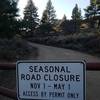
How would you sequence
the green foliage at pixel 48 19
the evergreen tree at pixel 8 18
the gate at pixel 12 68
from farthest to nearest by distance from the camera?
the green foliage at pixel 48 19
the evergreen tree at pixel 8 18
the gate at pixel 12 68

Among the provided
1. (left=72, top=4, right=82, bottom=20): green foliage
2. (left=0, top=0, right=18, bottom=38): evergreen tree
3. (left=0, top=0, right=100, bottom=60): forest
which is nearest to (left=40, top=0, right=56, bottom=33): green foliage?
(left=0, top=0, right=100, bottom=60): forest

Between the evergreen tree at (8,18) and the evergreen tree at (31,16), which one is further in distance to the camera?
the evergreen tree at (31,16)

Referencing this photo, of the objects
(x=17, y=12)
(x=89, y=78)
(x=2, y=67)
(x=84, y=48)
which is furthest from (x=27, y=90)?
(x=17, y=12)

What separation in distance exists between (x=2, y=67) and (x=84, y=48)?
35434 millimetres

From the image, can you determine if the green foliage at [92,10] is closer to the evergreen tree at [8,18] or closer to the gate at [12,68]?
the evergreen tree at [8,18]

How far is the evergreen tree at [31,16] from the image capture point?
85.9 m

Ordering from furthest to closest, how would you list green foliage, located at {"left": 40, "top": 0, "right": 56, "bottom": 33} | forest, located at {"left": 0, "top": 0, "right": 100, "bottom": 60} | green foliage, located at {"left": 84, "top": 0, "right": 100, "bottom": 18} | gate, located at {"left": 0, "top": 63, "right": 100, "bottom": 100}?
green foliage, located at {"left": 40, "top": 0, "right": 56, "bottom": 33}
green foliage, located at {"left": 84, "top": 0, "right": 100, "bottom": 18}
forest, located at {"left": 0, "top": 0, "right": 100, "bottom": 60}
gate, located at {"left": 0, "top": 63, "right": 100, "bottom": 100}

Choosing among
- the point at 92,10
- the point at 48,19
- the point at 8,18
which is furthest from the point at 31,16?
the point at 8,18

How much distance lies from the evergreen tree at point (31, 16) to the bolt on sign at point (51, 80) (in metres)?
81.2

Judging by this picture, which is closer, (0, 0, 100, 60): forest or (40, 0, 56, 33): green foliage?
(0, 0, 100, 60): forest

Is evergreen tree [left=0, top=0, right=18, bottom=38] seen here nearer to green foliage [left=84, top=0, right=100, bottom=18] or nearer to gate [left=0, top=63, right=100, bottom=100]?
green foliage [left=84, top=0, right=100, bottom=18]

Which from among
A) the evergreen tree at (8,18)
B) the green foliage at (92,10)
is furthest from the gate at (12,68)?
the green foliage at (92,10)

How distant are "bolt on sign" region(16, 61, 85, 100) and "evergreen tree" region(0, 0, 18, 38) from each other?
38.0m

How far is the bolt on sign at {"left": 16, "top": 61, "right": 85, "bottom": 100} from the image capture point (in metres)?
3.28
